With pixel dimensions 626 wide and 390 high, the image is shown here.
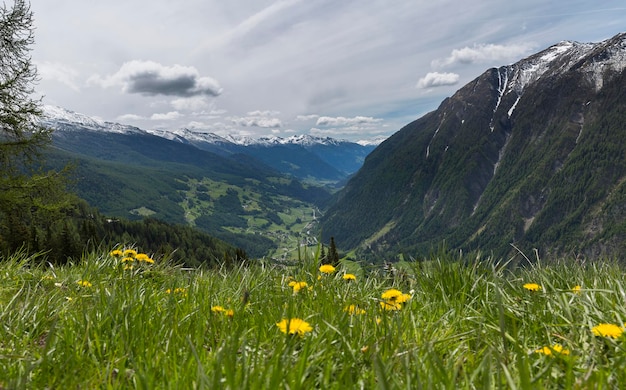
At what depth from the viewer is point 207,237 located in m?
154

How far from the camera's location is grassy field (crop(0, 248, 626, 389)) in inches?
69.8

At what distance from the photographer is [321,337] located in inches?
92.7

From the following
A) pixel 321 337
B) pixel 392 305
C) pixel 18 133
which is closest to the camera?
pixel 321 337

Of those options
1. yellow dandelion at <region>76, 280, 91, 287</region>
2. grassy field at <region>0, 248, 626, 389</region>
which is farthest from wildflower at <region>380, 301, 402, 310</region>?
yellow dandelion at <region>76, 280, 91, 287</region>

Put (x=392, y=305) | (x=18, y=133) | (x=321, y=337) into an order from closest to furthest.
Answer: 1. (x=321, y=337)
2. (x=392, y=305)
3. (x=18, y=133)

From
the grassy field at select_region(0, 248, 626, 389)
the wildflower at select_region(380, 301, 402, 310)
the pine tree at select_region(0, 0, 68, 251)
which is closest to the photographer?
the grassy field at select_region(0, 248, 626, 389)

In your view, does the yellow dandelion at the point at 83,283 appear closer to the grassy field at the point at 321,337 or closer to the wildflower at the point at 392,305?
the grassy field at the point at 321,337

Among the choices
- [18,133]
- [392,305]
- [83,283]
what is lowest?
[392,305]

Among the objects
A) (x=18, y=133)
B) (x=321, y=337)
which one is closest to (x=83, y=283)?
(x=321, y=337)

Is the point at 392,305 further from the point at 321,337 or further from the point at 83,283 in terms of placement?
the point at 83,283

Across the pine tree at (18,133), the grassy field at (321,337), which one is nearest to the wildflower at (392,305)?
the grassy field at (321,337)

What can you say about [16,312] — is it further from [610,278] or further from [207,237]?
[207,237]

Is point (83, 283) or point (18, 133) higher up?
point (18, 133)

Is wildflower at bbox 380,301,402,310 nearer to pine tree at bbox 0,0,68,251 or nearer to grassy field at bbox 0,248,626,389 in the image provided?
grassy field at bbox 0,248,626,389
